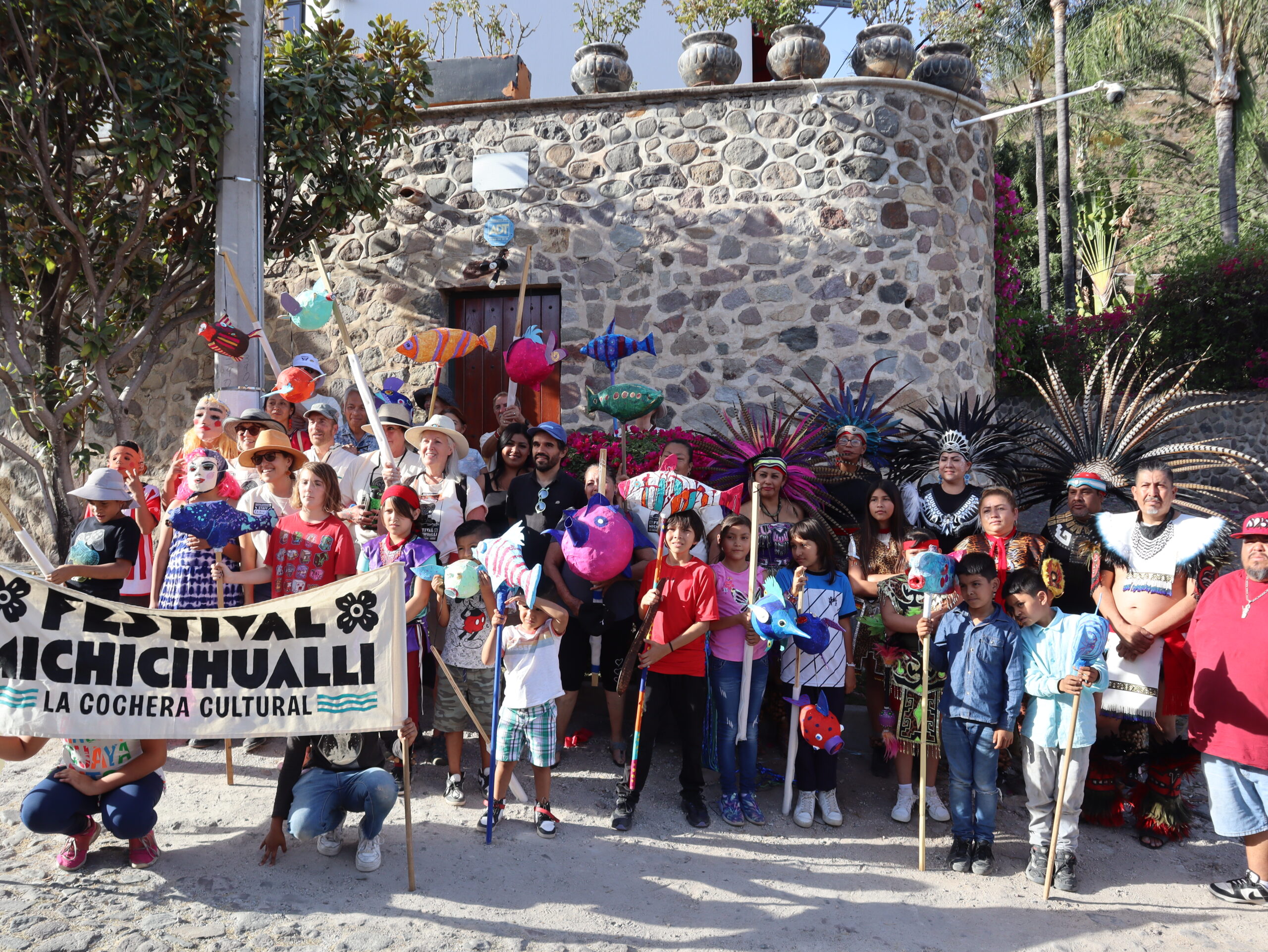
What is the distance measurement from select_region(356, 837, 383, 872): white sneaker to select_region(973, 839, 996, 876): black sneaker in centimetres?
257

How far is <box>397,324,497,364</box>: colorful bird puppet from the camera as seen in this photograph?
6.41m

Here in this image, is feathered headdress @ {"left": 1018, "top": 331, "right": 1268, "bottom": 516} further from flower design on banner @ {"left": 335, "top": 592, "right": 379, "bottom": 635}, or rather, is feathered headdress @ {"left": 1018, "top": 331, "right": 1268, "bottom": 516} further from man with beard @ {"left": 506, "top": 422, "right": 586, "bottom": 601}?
flower design on banner @ {"left": 335, "top": 592, "right": 379, "bottom": 635}

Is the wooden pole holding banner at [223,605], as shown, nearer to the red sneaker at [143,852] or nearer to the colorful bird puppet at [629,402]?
the red sneaker at [143,852]

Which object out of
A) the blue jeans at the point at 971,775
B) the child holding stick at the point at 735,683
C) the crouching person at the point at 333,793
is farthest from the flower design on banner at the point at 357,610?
the blue jeans at the point at 971,775

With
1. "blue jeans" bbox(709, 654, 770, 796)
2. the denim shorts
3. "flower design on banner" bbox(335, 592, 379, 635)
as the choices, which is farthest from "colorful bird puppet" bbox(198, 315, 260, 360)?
the denim shorts

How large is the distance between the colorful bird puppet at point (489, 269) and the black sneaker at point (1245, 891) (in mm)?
6468

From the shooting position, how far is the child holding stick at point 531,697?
4.32 metres

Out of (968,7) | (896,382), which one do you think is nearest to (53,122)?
(896,382)

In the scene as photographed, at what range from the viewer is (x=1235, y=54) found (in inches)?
666

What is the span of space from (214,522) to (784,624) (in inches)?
107

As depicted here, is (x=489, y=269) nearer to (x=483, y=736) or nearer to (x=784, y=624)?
(x=483, y=736)

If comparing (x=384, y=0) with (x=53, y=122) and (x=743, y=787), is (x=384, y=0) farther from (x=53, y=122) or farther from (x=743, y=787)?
(x=743, y=787)

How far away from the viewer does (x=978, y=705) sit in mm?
4125

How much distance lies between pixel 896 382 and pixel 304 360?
480cm
